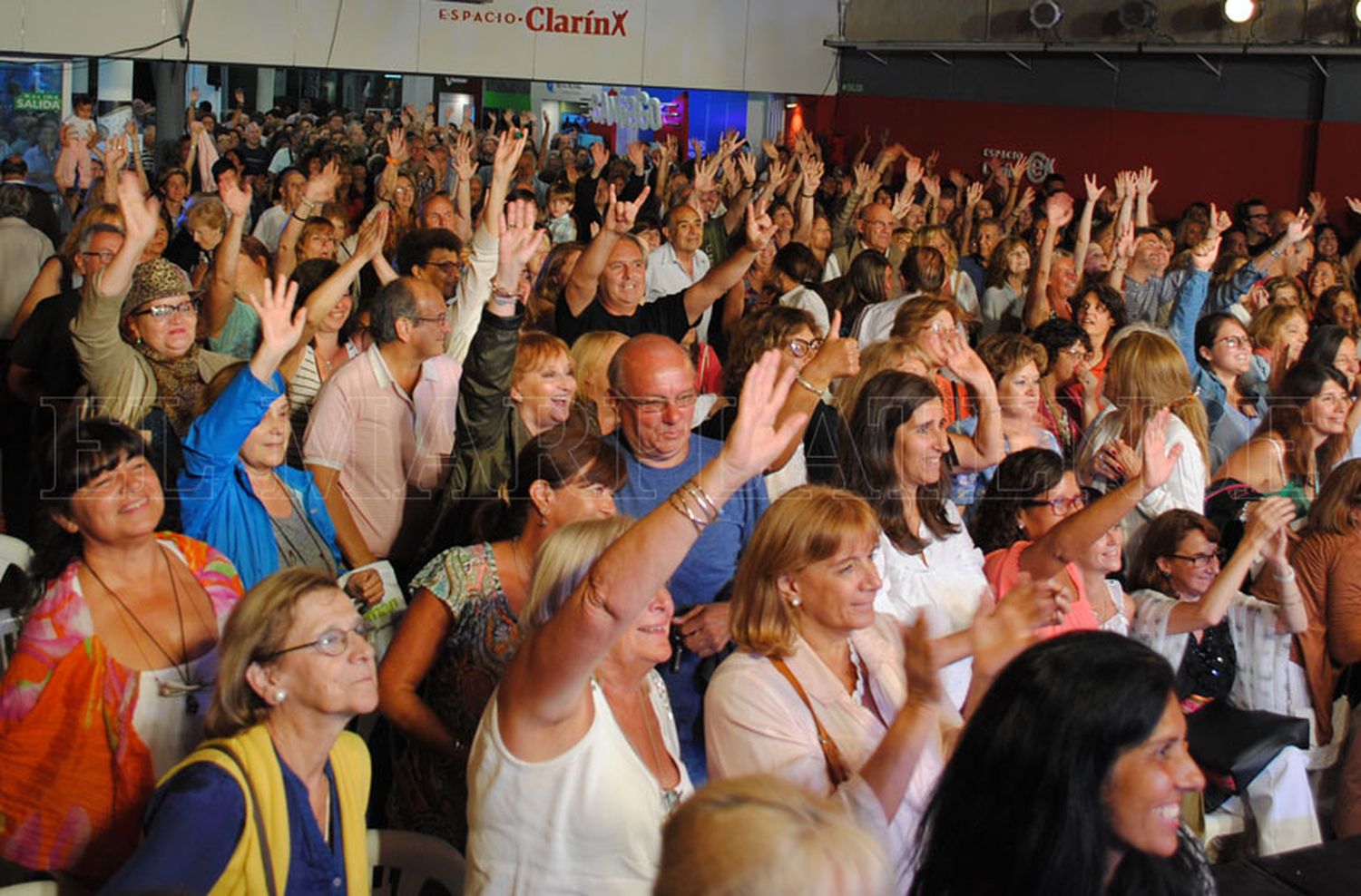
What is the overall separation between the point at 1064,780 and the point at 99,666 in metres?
1.73

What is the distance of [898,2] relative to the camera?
14.6 metres

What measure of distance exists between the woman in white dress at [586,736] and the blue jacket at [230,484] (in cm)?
127

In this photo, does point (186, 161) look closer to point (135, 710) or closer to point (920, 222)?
point (920, 222)

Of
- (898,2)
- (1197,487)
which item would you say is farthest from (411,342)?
(898,2)

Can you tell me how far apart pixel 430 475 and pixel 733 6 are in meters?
11.0

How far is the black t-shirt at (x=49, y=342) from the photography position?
4789 mm

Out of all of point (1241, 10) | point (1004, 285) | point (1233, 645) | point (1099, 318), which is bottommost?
point (1233, 645)

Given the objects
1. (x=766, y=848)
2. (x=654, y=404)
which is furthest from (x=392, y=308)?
(x=766, y=848)

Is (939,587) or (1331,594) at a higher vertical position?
(939,587)

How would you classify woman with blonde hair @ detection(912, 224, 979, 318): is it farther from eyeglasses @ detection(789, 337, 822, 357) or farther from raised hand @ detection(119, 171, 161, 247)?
raised hand @ detection(119, 171, 161, 247)

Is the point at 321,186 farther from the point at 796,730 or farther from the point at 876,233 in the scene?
the point at 796,730

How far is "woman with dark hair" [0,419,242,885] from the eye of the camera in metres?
2.59

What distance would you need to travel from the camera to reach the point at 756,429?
2.16 m

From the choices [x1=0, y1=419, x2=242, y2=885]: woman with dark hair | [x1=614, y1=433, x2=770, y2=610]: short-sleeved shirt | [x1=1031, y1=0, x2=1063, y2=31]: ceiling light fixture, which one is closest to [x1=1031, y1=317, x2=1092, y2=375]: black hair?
[x1=614, y1=433, x2=770, y2=610]: short-sleeved shirt
